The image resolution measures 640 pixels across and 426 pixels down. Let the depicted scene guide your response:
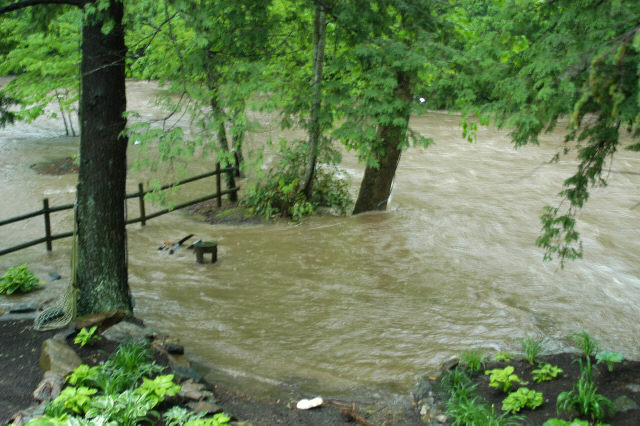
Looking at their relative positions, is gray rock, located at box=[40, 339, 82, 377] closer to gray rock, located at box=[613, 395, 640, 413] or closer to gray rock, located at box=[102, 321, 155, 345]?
gray rock, located at box=[102, 321, 155, 345]

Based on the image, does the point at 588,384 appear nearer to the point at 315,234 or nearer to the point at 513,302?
the point at 513,302

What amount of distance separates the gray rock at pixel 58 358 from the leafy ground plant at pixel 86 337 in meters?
0.16

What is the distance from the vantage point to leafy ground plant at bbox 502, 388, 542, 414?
4.79 m

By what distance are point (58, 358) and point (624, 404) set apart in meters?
4.86

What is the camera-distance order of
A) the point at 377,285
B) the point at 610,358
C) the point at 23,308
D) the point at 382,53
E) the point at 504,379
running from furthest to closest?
1. the point at 377,285
2. the point at 382,53
3. the point at 23,308
4. the point at 504,379
5. the point at 610,358

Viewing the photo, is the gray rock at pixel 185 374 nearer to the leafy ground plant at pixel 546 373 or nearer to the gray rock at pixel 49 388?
the gray rock at pixel 49 388

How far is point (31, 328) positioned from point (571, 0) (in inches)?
259

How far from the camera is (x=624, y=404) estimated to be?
179 inches

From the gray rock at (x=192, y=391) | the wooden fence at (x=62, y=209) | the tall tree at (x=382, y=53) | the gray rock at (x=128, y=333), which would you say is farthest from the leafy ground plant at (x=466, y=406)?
the wooden fence at (x=62, y=209)

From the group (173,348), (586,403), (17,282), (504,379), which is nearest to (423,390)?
(504,379)

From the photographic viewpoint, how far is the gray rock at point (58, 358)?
16.7 ft

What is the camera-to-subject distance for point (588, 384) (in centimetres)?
485

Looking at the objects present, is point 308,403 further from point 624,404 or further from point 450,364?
point 624,404

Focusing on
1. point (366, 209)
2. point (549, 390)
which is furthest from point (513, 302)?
point (366, 209)
